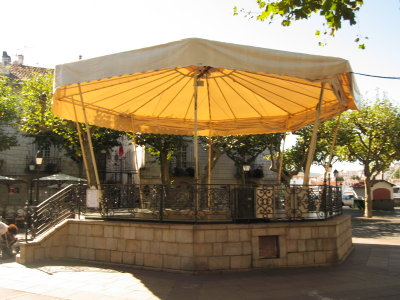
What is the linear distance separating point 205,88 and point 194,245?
520 cm

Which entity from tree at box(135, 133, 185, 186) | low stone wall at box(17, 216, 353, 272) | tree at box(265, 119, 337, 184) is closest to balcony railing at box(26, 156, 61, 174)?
tree at box(135, 133, 185, 186)

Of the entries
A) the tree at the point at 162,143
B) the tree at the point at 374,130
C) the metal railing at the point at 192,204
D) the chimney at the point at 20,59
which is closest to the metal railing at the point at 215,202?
the metal railing at the point at 192,204

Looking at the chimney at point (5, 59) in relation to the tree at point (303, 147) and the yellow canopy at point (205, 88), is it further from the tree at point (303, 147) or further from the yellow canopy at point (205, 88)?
the yellow canopy at point (205, 88)

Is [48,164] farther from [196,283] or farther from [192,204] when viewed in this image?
[196,283]

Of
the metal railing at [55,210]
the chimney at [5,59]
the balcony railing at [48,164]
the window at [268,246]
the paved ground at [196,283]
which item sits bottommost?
the paved ground at [196,283]

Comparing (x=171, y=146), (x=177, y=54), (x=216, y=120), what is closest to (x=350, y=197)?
(x=171, y=146)

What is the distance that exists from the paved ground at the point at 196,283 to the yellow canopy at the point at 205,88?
3951 millimetres

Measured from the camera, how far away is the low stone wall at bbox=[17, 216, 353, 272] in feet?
24.6

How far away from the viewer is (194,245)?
7406 millimetres

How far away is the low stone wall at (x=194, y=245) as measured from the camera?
7.50m

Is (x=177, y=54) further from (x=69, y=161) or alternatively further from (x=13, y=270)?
(x=69, y=161)

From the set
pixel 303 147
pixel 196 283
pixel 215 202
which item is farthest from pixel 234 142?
pixel 196 283

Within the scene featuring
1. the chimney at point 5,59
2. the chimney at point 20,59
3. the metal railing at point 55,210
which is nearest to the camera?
the metal railing at point 55,210

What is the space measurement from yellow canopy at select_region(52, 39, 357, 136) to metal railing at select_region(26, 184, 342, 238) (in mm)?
2374
